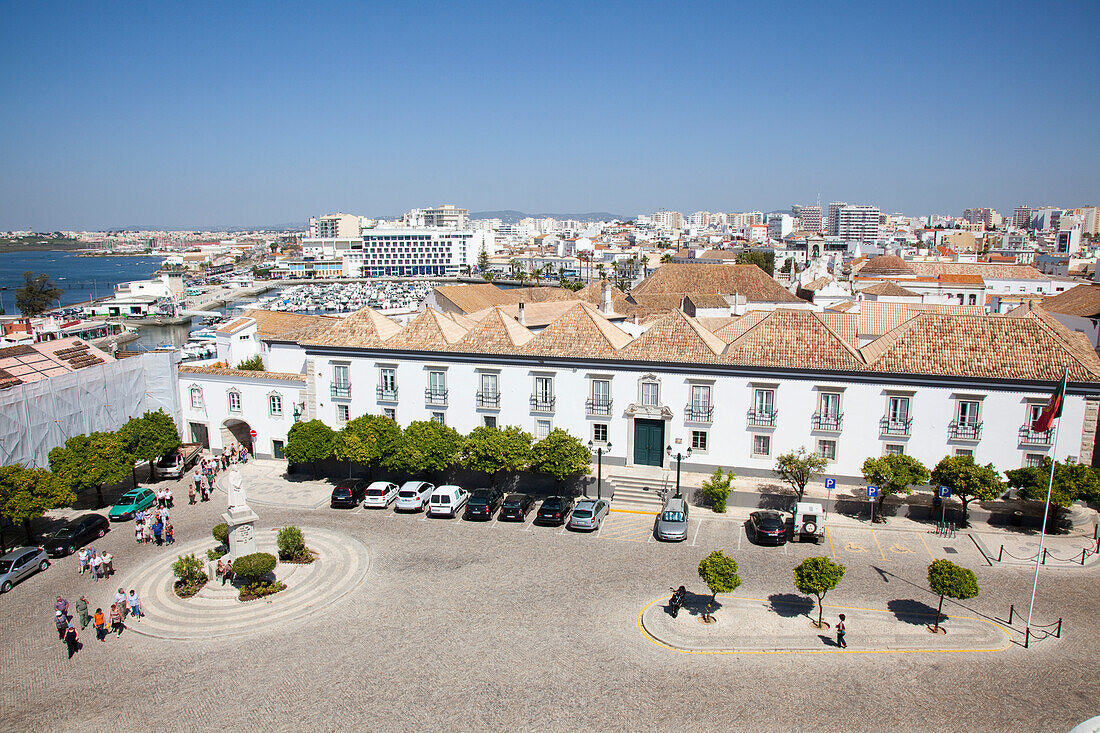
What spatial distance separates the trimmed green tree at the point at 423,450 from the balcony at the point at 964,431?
74.7 ft

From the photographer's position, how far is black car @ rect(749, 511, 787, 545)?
2855 centimetres

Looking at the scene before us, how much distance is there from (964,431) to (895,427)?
2.86 meters

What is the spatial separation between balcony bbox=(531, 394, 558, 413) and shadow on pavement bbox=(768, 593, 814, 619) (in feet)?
50.1

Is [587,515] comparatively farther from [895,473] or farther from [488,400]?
[895,473]

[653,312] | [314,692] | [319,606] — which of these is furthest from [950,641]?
[653,312]

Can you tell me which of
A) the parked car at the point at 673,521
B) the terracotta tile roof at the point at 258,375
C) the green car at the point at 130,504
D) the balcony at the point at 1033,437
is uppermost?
the terracotta tile roof at the point at 258,375

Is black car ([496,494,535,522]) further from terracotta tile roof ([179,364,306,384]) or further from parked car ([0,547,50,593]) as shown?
parked car ([0,547,50,593])

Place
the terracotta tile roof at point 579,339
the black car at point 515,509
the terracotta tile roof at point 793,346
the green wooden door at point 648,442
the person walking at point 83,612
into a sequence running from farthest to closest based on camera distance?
the terracotta tile roof at point 579,339
the green wooden door at point 648,442
the terracotta tile roof at point 793,346
the black car at point 515,509
the person walking at point 83,612

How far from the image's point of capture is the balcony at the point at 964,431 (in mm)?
31594

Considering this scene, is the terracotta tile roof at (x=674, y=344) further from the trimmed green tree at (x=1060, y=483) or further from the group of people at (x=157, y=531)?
the group of people at (x=157, y=531)

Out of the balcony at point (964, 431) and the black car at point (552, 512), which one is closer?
the black car at point (552, 512)

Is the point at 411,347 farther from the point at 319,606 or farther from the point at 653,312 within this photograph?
the point at 653,312

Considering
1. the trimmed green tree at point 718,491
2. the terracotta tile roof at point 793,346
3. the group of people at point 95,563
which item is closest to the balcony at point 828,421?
the terracotta tile roof at point 793,346

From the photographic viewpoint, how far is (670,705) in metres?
18.5
